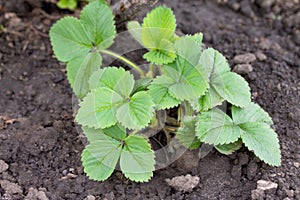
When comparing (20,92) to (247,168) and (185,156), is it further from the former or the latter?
(247,168)

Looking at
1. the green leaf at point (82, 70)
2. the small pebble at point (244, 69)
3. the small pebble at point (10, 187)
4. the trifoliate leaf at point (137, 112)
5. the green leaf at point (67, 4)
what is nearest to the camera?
the trifoliate leaf at point (137, 112)

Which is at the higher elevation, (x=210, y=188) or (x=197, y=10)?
(x=197, y=10)

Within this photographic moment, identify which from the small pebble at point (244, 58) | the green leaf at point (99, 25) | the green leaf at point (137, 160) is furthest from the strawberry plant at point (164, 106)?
the small pebble at point (244, 58)

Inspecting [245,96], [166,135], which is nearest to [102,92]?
[166,135]

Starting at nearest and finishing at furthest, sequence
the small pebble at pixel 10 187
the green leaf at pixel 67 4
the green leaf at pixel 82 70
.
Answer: the small pebble at pixel 10 187, the green leaf at pixel 82 70, the green leaf at pixel 67 4

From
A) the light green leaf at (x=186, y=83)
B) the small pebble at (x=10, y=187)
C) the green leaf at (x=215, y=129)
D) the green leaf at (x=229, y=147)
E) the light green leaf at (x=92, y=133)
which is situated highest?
the light green leaf at (x=186, y=83)

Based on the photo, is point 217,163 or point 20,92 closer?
point 217,163

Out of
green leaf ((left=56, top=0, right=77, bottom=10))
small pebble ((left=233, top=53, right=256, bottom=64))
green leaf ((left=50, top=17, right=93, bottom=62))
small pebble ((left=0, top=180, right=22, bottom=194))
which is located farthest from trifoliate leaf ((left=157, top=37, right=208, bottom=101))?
green leaf ((left=56, top=0, right=77, bottom=10))

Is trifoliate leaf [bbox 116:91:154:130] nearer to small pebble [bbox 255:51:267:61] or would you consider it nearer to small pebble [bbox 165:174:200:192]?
small pebble [bbox 165:174:200:192]

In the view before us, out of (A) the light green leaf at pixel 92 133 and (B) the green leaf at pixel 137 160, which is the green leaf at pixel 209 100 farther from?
(A) the light green leaf at pixel 92 133
